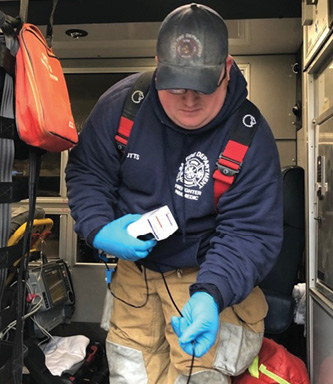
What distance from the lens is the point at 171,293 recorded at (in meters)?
1.51

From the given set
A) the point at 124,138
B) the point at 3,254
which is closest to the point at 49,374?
the point at 3,254

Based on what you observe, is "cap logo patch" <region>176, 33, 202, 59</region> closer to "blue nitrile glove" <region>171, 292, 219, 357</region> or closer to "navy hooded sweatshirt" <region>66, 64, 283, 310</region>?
"navy hooded sweatshirt" <region>66, 64, 283, 310</region>

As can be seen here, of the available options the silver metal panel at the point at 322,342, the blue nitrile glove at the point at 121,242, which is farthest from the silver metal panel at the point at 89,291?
the blue nitrile glove at the point at 121,242

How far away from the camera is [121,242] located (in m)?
1.30

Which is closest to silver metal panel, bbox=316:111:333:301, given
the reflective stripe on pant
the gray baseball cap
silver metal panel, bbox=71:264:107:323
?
the reflective stripe on pant

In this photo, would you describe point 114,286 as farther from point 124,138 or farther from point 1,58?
point 1,58

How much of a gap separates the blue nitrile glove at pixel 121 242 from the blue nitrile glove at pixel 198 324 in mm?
226

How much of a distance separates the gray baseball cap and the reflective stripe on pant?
0.67 meters

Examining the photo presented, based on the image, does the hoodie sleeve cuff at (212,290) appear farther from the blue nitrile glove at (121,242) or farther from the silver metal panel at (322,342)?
the silver metal panel at (322,342)

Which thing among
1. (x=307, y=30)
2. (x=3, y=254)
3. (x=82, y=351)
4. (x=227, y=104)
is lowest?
(x=82, y=351)

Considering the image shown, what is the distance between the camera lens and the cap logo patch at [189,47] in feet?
4.13

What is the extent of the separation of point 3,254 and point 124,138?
1.77 feet

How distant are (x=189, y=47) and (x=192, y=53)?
0.07 ft

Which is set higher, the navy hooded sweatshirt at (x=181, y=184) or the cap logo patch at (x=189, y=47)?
the cap logo patch at (x=189, y=47)
